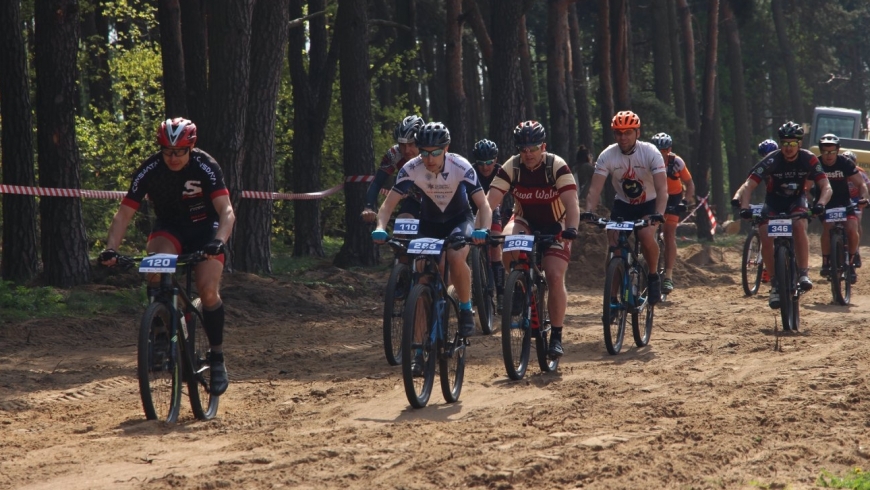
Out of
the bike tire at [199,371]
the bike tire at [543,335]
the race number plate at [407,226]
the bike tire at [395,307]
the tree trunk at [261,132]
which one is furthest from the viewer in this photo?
the tree trunk at [261,132]

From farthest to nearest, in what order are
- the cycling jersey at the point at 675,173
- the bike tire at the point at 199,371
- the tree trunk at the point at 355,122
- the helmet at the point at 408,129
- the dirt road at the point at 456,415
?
the tree trunk at the point at 355,122
the cycling jersey at the point at 675,173
the helmet at the point at 408,129
the bike tire at the point at 199,371
the dirt road at the point at 456,415

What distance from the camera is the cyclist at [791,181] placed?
13.0 metres

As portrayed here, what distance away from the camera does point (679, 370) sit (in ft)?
32.4

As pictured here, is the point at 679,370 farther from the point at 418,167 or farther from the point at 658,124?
the point at 658,124

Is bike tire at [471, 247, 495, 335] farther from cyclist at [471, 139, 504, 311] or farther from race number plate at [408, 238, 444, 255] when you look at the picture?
race number plate at [408, 238, 444, 255]

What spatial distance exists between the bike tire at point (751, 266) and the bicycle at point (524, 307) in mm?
7427

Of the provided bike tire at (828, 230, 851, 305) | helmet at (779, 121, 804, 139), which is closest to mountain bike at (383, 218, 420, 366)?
helmet at (779, 121, 804, 139)

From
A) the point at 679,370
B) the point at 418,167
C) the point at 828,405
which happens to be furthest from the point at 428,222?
the point at 828,405

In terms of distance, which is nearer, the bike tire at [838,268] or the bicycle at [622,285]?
the bicycle at [622,285]

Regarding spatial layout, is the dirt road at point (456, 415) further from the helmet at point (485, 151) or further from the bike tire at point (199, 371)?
the helmet at point (485, 151)

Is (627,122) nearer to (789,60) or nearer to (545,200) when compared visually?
(545,200)

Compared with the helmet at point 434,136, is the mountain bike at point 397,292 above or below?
below

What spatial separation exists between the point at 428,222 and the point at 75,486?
462 centimetres

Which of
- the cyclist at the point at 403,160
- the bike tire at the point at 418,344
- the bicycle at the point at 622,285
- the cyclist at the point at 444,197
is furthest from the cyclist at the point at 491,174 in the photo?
the bike tire at the point at 418,344
